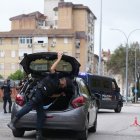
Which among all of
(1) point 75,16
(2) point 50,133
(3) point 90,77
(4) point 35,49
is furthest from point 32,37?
(2) point 50,133

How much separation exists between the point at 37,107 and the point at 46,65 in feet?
5.58

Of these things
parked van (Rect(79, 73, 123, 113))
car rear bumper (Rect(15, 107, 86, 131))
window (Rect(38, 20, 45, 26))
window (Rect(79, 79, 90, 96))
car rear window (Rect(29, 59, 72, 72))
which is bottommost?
parked van (Rect(79, 73, 123, 113))

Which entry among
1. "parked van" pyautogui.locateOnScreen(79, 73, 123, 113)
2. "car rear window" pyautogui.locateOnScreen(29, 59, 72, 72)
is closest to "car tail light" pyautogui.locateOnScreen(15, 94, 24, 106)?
"car rear window" pyautogui.locateOnScreen(29, 59, 72, 72)

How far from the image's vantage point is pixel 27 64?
14.0 metres

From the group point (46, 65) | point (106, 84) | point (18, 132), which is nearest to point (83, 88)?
point (46, 65)

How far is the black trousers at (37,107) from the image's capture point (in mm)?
12570


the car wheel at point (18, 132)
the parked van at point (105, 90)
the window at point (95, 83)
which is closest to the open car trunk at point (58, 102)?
the car wheel at point (18, 132)

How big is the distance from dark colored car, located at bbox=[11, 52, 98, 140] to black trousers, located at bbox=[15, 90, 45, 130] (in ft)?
0.73

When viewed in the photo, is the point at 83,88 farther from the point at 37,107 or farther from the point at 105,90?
the point at 105,90

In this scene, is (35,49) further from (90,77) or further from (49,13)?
(90,77)

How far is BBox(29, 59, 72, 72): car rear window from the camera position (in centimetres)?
1391

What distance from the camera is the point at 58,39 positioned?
112m

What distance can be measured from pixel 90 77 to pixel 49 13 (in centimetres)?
9881

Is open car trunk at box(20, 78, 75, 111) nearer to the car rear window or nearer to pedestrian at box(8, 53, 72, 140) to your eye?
pedestrian at box(8, 53, 72, 140)
